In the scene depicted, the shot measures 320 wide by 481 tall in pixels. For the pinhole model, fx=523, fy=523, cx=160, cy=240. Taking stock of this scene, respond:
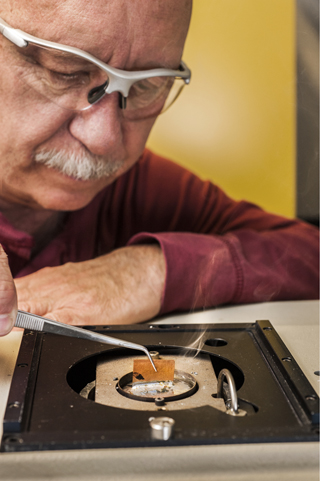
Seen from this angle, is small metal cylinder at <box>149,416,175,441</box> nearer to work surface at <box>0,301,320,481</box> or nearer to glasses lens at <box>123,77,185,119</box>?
work surface at <box>0,301,320,481</box>

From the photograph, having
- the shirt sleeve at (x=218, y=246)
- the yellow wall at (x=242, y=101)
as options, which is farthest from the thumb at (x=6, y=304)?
the yellow wall at (x=242, y=101)

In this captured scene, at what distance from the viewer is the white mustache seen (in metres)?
1.00

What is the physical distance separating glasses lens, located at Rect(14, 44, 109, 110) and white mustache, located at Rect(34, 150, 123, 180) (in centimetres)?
10

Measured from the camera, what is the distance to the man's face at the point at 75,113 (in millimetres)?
856

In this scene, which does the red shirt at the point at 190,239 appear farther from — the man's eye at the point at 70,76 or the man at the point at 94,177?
the man's eye at the point at 70,76

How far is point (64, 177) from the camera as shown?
1.04 metres

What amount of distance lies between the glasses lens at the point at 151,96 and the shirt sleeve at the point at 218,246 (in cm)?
25

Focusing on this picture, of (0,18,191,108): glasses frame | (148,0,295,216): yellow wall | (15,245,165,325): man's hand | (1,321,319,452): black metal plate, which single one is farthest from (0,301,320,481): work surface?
(148,0,295,216): yellow wall

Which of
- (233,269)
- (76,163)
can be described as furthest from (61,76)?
(233,269)

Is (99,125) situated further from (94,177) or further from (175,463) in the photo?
(175,463)

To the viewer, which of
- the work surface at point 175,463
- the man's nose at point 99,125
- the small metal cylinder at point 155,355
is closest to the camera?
the work surface at point 175,463

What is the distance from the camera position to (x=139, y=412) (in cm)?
52

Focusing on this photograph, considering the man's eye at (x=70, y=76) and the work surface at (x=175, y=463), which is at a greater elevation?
the man's eye at (x=70, y=76)

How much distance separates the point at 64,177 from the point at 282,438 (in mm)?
708
